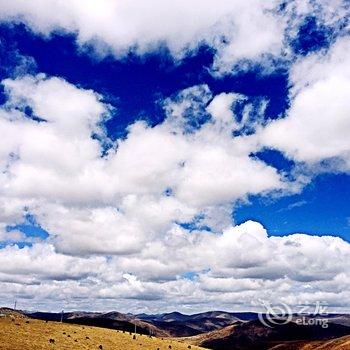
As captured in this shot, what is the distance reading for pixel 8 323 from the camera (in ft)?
265

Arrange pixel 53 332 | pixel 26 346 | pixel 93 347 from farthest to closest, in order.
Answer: pixel 53 332, pixel 93 347, pixel 26 346

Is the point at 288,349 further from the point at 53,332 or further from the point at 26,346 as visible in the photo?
the point at 26,346

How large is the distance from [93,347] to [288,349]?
117857 millimetres

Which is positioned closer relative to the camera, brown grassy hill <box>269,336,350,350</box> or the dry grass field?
the dry grass field

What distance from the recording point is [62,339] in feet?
255

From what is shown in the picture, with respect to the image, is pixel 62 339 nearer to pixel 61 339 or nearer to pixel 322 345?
pixel 61 339

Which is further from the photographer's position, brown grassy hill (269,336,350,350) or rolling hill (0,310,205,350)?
brown grassy hill (269,336,350,350)

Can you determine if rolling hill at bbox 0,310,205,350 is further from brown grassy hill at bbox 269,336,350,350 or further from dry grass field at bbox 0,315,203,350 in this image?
brown grassy hill at bbox 269,336,350,350

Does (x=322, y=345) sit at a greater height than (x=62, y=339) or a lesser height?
greater

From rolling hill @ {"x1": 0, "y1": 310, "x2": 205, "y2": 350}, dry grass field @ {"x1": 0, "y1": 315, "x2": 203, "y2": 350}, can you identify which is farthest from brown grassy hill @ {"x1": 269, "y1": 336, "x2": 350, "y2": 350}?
rolling hill @ {"x1": 0, "y1": 310, "x2": 205, "y2": 350}

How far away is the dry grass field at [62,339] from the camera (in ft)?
222

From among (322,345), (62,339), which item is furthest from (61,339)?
(322,345)

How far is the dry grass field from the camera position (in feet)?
222

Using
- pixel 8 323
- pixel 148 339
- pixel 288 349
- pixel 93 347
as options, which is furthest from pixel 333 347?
pixel 8 323
